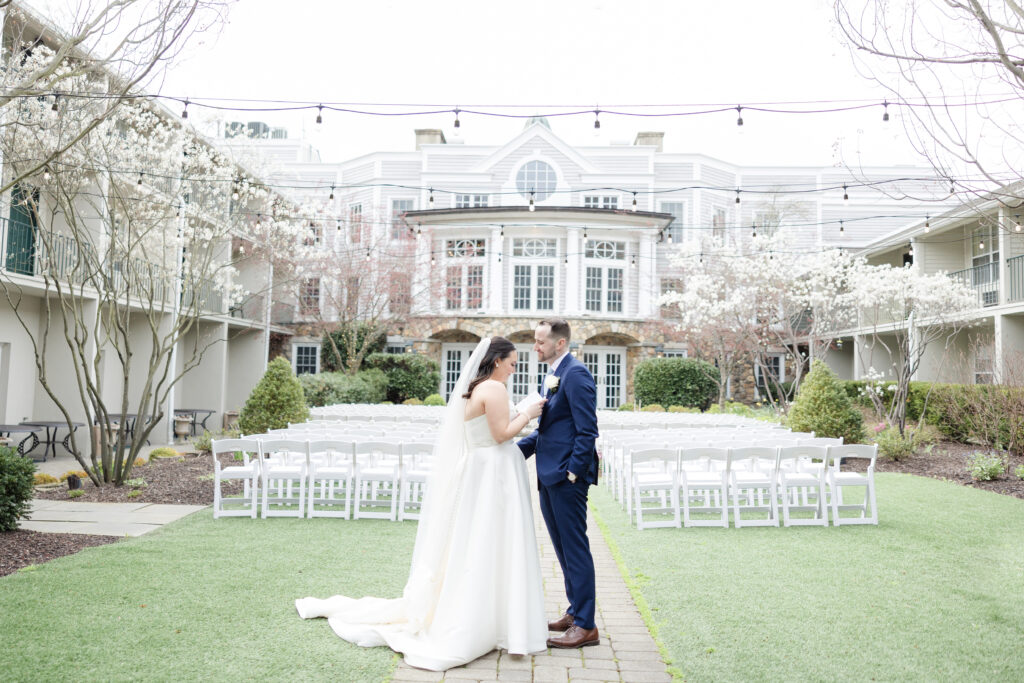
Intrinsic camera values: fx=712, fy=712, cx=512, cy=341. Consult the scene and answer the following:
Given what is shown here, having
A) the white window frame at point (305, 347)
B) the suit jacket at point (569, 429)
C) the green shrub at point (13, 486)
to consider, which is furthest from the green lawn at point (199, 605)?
the white window frame at point (305, 347)

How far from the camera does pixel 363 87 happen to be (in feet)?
29.3

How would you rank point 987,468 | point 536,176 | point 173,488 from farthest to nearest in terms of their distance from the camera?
point 536,176
point 987,468
point 173,488

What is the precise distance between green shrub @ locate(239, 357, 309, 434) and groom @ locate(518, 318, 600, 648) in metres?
9.91

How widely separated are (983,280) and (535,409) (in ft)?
Result: 68.9

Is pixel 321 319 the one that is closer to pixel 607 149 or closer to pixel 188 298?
pixel 188 298

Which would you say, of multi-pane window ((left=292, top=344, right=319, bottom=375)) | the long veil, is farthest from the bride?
multi-pane window ((left=292, top=344, right=319, bottom=375))

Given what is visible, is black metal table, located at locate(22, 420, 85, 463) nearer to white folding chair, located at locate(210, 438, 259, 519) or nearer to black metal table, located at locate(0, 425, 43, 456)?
black metal table, located at locate(0, 425, 43, 456)

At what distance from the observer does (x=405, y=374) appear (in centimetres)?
2631

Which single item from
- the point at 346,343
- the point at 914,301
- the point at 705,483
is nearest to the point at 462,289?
the point at 346,343

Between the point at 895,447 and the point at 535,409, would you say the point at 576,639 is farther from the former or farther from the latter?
the point at 895,447

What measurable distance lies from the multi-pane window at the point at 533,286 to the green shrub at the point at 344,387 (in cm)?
644

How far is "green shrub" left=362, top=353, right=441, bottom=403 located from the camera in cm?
2631

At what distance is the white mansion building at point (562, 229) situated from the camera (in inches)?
1085

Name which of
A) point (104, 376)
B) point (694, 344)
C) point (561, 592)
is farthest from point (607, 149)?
point (561, 592)
